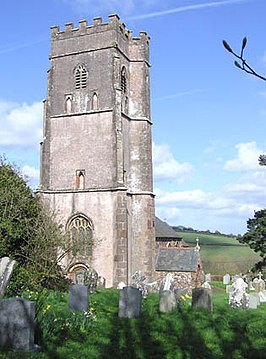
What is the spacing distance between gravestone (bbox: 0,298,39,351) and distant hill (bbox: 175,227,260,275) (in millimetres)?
45397

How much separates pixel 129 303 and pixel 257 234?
62.9 ft

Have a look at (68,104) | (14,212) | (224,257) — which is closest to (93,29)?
(68,104)

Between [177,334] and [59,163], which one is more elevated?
[59,163]

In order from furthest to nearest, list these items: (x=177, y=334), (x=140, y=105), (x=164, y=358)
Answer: (x=140, y=105)
(x=177, y=334)
(x=164, y=358)

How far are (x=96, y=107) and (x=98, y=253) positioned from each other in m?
9.43

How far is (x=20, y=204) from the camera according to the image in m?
18.3

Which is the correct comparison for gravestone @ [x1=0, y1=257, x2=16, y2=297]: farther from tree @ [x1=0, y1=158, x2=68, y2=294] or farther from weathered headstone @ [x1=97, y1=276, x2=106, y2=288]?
weathered headstone @ [x1=97, y1=276, x2=106, y2=288]

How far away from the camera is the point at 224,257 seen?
6000cm

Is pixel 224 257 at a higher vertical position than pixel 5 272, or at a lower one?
higher

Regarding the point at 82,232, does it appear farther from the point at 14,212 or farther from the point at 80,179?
the point at 14,212

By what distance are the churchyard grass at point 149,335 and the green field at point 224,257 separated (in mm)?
41105

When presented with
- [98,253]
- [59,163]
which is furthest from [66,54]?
[98,253]

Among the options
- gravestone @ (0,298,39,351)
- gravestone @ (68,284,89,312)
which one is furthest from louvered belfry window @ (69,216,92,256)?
gravestone @ (0,298,39,351)

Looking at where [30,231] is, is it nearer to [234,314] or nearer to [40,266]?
[40,266]
